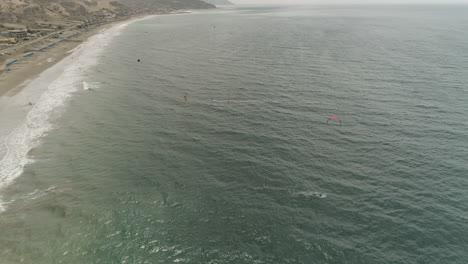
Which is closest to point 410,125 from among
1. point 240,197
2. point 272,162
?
point 272,162

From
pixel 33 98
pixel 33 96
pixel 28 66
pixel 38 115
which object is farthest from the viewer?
pixel 28 66

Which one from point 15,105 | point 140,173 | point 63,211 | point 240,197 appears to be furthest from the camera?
point 15,105

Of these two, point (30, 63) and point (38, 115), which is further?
point (30, 63)

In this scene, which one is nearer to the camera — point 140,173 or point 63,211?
point 63,211

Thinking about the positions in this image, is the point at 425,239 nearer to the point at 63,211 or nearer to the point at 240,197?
the point at 240,197

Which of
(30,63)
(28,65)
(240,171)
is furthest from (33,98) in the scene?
(240,171)

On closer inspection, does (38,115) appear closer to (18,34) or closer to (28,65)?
(28,65)
